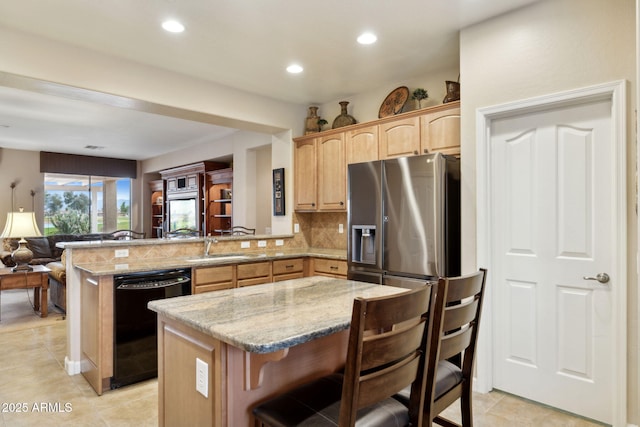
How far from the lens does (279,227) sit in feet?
16.1

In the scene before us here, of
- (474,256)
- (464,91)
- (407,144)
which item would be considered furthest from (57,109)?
(474,256)

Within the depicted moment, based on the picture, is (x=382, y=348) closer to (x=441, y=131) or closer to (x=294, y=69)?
(x=441, y=131)

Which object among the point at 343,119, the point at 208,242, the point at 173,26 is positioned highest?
the point at 173,26

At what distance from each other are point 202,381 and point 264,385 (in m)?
0.23

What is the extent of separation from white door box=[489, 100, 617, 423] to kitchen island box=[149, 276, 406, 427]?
151 cm

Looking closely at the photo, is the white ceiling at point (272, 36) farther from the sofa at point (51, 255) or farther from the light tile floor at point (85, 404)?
the light tile floor at point (85, 404)

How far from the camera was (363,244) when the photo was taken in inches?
135

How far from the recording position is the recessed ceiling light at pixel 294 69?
3572 millimetres

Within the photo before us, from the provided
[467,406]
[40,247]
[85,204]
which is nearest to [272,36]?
[467,406]

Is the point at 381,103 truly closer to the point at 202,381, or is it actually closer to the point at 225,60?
the point at 225,60

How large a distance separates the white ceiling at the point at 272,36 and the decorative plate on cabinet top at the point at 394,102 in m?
0.16

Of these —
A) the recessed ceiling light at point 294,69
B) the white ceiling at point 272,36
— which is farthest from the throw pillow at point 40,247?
the recessed ceiling light at point 294,69

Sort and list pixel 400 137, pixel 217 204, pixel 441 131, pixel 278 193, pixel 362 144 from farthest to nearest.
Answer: pixel 217 204
pixel 278 193
pixel 362 144
pixel 400 137
pixel 441 131

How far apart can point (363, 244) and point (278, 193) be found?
179cm
